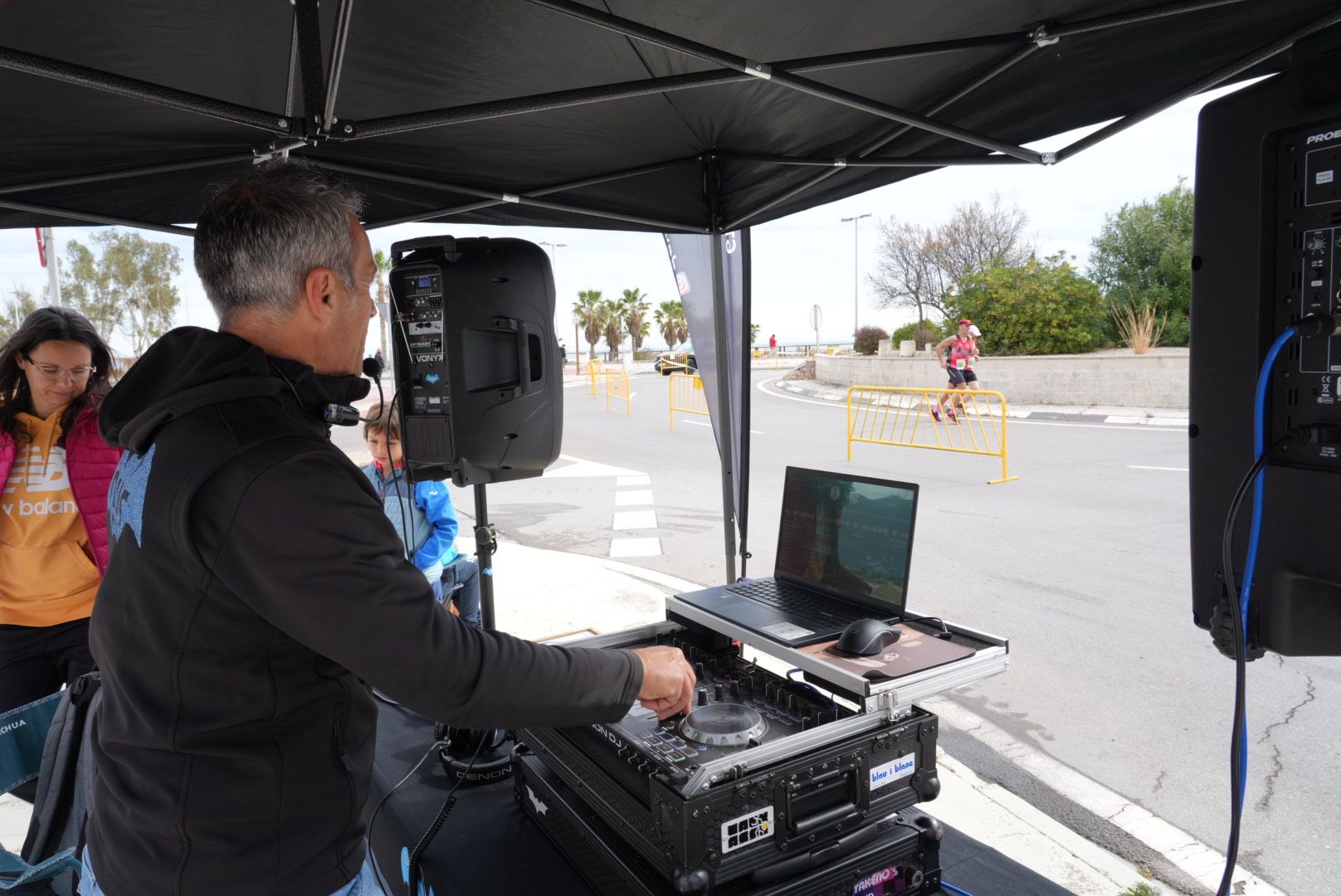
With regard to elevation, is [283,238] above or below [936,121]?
below

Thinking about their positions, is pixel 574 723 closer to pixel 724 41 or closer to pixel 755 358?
pixel 724 41

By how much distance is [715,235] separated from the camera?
3.74 metres

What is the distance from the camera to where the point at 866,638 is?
159 centimetres

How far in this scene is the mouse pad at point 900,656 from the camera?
1513 millimetres

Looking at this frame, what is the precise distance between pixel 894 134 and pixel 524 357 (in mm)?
1433

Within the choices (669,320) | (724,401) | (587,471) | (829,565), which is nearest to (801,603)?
(829,565)

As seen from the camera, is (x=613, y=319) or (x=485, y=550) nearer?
(x=485, y=550)

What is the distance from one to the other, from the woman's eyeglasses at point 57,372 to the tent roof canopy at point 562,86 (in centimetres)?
57

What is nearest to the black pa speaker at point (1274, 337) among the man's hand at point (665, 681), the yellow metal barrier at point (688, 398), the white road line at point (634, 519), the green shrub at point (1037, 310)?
the man's hand at point (665, 681)

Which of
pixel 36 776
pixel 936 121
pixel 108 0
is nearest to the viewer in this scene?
pixel 108 0

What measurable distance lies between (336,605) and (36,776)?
1.67 m

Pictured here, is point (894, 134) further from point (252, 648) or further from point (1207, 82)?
point (252, 648)

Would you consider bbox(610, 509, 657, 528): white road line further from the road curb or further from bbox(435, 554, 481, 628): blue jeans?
the road curb

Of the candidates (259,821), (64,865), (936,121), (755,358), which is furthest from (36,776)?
(755,358)
